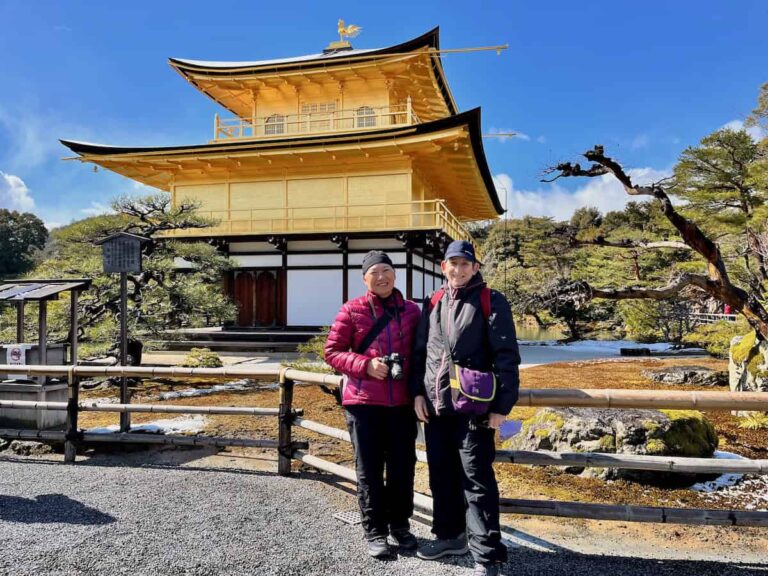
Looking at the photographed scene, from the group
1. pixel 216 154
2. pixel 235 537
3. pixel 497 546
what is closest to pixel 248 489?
pixel 235 537

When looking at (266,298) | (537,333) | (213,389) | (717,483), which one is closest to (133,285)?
(213,389)

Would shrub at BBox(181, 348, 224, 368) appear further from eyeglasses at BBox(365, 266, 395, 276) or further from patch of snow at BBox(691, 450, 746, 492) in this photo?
patch of snow at BBox(691, 450, 746, 492)

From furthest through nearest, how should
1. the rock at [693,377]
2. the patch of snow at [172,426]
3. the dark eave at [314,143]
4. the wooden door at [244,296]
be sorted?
the wooden door at [244,296] < the dark eave at [314,143] < the rock at [693,377] < the patch of snow at [172,426]

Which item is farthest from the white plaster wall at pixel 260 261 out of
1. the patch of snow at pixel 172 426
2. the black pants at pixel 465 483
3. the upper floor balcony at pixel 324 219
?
the black pants at pixel 465 483

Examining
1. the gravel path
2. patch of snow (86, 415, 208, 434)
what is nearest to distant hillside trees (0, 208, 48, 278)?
patch of snow (86, 415, 208, 434)

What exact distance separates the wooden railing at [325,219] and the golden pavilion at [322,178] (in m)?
0.05

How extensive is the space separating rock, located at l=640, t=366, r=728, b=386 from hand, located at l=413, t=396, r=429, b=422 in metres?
9.21

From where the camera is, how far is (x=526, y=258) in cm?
3594

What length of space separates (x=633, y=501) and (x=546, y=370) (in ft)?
26.9

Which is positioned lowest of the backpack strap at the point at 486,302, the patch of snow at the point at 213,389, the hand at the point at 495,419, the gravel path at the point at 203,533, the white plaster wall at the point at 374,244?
the patch of snow at the point at 213,389

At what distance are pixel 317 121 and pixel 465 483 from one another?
56.5 feet

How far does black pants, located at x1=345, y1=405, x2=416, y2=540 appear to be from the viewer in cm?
278

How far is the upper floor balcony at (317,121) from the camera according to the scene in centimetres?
1727

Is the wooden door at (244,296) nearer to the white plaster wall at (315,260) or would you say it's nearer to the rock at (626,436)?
the white plaster wall at (315,260)
